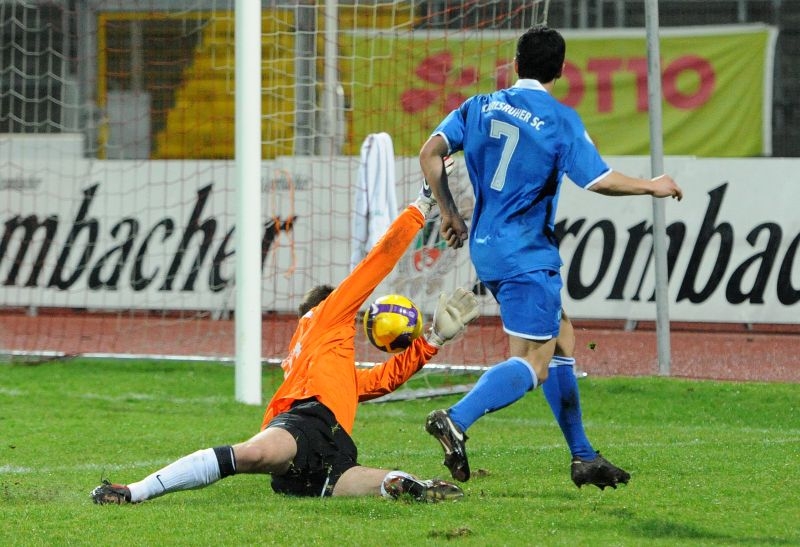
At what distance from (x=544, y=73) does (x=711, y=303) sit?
24.6ft

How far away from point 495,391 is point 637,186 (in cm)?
100

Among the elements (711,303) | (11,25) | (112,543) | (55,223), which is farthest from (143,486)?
(11,25)

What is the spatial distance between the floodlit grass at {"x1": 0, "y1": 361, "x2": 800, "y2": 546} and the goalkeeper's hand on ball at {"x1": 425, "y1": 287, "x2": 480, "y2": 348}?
697 millimetres

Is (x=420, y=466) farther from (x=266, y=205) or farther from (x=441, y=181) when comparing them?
(x=266, y=205)

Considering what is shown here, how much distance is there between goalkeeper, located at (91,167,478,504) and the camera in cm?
554

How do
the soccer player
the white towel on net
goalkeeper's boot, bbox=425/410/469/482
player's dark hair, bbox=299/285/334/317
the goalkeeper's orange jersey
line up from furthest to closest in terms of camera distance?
the white towel on net
player's dark hair, bbox=299/285/334/317
the goalkeeper's orange jersey
the soccer player
goalkeeper's boot, bbox=425/410/469/482

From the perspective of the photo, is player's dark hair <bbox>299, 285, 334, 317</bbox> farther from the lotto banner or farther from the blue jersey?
the lotto banner

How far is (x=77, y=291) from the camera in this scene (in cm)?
1430

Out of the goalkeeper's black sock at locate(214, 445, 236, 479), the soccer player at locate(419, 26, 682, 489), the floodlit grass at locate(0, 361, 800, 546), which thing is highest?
the soccer player at locate(419, 26, 682, 489)

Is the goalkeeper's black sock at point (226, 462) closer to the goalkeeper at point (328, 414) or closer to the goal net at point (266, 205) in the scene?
the goalkeeper at point (328, 414)

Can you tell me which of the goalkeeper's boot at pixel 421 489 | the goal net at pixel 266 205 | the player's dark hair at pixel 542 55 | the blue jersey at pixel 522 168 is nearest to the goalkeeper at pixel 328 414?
the goalkeeper's boot at pixel 421 489

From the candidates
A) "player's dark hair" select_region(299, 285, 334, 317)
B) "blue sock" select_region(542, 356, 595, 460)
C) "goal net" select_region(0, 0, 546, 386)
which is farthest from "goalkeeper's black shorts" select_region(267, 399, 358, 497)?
"goal net" select_region(0, 0, 546, 386)

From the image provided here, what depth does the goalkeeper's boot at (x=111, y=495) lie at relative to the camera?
560 cm

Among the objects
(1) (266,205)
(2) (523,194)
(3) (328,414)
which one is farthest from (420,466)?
(1) (266,205)
